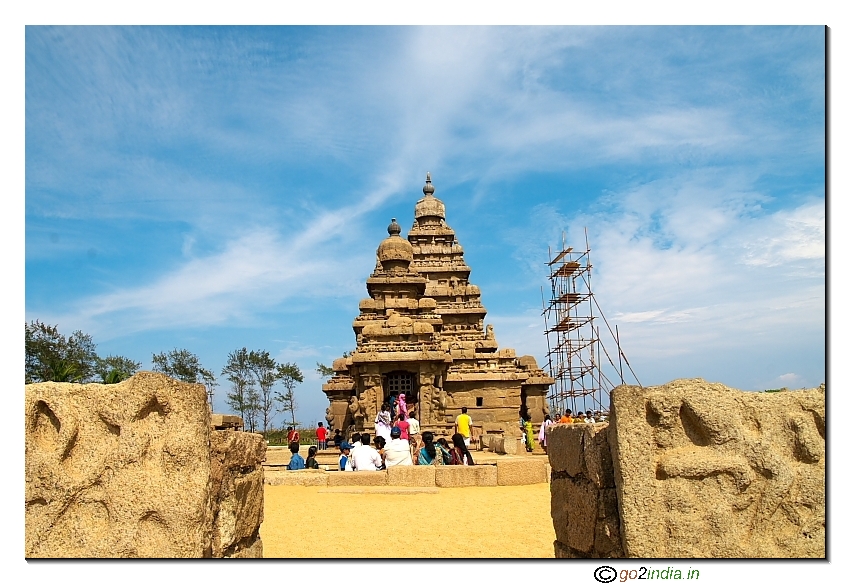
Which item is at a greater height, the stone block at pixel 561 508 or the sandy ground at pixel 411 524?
the stone block at pixel 561 508

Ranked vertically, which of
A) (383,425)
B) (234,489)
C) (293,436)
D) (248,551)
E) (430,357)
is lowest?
(293,436)

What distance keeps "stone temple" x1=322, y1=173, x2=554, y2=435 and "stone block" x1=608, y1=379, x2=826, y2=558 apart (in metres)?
16.1

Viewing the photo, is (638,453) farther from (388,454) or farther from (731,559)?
(388,454)

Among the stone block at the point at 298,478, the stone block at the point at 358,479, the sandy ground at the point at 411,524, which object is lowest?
the stone block at the point at 298,478

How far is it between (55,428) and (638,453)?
3.27m

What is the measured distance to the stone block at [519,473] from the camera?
1119 cm

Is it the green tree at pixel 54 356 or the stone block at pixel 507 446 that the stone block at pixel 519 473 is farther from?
the green tree at pixel 54 356

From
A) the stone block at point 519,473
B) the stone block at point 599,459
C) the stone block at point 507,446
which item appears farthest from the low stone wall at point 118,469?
the stone block at point 507,446

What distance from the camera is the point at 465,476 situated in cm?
1102

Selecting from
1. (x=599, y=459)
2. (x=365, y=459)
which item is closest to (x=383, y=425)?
(x=365, y=459)

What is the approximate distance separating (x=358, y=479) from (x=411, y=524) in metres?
3.35

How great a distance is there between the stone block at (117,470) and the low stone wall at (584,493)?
2276mm

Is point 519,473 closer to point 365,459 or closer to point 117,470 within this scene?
point 365,459

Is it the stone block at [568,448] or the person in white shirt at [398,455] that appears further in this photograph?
the person in white shirt at [398,455]
